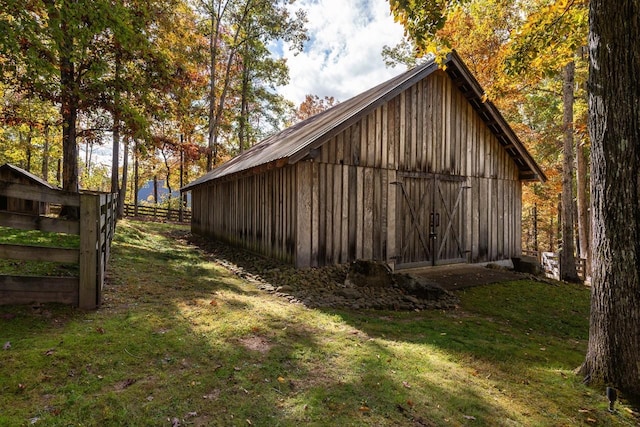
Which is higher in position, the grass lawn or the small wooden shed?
the small wooden shed

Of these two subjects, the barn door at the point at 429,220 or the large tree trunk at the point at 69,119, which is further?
the large tree trunk at the point at 69,119

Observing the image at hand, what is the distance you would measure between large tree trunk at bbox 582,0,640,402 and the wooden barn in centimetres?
505

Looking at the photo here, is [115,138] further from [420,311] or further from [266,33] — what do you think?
[420,311]

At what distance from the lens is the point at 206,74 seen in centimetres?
2677

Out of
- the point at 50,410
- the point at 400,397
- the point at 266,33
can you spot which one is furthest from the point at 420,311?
the point at 266,33

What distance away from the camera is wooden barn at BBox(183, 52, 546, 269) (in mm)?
8359

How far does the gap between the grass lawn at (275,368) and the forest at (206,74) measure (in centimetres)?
533

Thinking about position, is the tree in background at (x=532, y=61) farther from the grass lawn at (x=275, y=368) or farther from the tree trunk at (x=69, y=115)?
the tree trunk at (x=69, y=115)

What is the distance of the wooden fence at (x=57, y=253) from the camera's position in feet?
13.4

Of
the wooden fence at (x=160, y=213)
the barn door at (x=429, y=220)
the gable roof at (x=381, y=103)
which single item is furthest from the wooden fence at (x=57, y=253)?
the wooden fence at (x=160, y=213)

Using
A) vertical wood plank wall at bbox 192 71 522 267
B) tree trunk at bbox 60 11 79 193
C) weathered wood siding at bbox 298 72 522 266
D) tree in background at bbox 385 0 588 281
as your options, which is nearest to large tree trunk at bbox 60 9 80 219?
tree trunk at bbox 60 11 79 193

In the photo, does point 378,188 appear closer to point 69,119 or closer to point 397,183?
point 397,183

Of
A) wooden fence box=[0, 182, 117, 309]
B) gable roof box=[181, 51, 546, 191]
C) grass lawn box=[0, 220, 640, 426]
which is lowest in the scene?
grass lawn box=[0, 220, 640, 426]

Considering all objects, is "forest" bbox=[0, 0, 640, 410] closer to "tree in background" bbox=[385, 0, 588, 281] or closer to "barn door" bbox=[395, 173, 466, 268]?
"tree in background" bbox=[385, 0, 588, 281]
